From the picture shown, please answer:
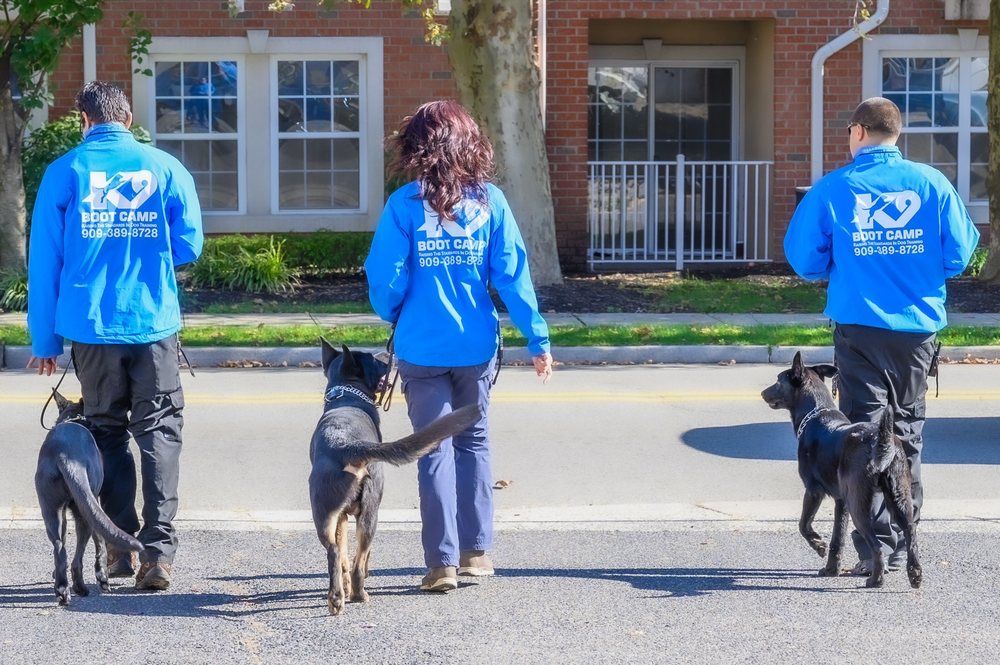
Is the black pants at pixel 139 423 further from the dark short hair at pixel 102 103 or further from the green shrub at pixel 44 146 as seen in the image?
the green shrub at pixel 44 146

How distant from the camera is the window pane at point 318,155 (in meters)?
18.4

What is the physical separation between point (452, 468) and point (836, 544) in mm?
1567

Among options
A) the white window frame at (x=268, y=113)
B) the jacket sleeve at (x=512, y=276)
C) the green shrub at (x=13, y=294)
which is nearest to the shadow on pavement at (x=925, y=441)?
the jacket sleeve at (x=512, y=276)

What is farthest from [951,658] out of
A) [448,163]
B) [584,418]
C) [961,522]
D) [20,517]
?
[584,418]

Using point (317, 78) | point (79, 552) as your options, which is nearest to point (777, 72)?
point (317, 78)

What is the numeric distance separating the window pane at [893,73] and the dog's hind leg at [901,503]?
1430cm

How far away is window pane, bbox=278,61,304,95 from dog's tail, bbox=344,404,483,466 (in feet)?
45.1

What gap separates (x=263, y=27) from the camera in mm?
17812

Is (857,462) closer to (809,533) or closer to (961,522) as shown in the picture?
(809,533)

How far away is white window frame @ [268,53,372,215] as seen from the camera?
18.0 m

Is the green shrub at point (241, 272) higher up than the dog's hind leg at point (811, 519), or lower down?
higher up

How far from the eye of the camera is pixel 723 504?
23.2 ft

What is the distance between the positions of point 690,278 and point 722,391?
697cm

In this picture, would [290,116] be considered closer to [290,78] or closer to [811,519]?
[290,78]
